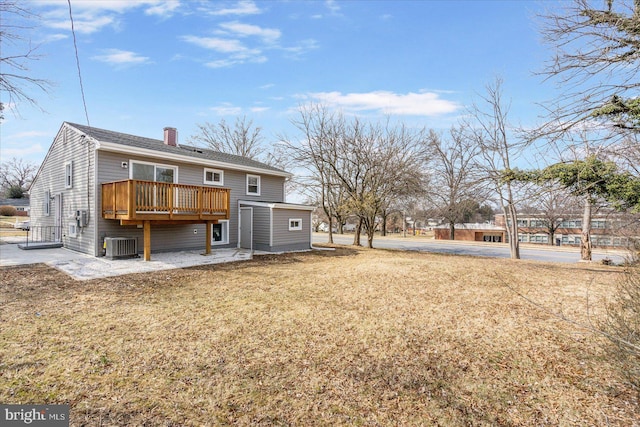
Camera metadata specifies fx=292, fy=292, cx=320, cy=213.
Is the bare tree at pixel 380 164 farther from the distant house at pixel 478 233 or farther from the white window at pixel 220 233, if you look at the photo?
the distant house at pixel 478 233

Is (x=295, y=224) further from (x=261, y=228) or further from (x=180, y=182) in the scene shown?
(x=180, y=182)

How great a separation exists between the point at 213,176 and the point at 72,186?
214 inches

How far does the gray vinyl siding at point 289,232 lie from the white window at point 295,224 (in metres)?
0.11

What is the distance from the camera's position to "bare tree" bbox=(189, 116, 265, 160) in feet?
99.4

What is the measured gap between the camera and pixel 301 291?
6688mm

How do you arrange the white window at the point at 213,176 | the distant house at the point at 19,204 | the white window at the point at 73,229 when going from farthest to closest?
the distant house at the point at 19,204 → the white window at the point at 213,176 → the white window at the point at 73,229

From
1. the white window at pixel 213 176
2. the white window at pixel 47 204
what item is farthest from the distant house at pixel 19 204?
the white window at pixel 213 176

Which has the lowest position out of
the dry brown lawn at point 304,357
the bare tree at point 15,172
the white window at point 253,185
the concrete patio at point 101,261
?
the dry brown lawn at point 304,357

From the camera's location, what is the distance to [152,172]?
1166cm

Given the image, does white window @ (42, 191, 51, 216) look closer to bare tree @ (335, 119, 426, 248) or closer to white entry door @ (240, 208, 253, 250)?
white entry door @ (240, 208, 253, 250)

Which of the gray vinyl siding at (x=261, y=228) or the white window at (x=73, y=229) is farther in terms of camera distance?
the gray vinyl siding at (x=261, y=228)

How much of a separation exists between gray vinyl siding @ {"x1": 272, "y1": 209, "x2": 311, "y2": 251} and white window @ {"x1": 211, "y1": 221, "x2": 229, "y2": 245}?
243 cm

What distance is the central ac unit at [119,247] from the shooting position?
9992 mm

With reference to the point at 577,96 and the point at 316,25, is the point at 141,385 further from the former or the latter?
the point at 316,25
